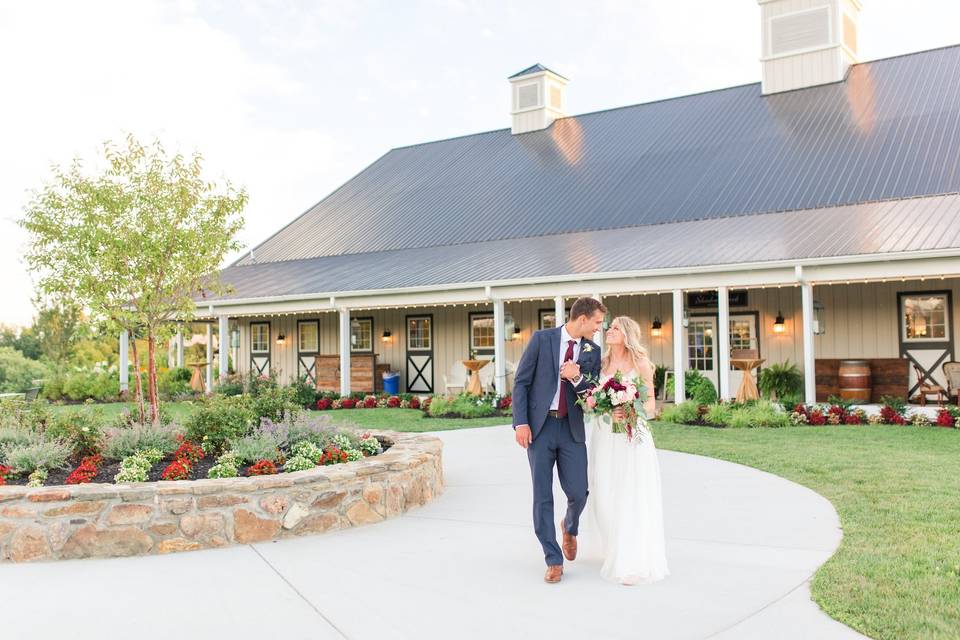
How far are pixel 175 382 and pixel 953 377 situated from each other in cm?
1872

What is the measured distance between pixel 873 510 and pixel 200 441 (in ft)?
19.6

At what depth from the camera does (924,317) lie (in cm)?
1529

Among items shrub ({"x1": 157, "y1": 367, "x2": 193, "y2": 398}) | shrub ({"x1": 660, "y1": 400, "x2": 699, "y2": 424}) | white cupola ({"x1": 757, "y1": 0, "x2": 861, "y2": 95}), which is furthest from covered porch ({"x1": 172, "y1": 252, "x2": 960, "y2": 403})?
white cupola ({"x1": 757, "y1": 0, "x2": 861, "y2": 95})

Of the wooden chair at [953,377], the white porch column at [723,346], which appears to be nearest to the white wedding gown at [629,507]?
the white porch column at [723,346]

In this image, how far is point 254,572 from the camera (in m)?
5.23

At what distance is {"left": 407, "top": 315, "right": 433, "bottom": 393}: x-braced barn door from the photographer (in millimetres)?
21156

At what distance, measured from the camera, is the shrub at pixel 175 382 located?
21.7 meters

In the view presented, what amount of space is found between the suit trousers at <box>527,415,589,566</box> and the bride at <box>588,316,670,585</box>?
5.0 inches

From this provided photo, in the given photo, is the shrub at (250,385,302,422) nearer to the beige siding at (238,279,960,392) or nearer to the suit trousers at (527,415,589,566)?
the suit trousers at (527,415,589,566)

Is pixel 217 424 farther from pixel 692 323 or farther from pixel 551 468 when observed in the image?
pixel 692 323

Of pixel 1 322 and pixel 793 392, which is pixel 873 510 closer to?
pixel 793 392

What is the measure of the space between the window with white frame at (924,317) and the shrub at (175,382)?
16.7 m

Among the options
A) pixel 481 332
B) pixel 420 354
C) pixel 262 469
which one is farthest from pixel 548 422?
pixel 420 354

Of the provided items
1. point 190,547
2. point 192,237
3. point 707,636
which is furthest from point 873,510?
Result: point 192,237
